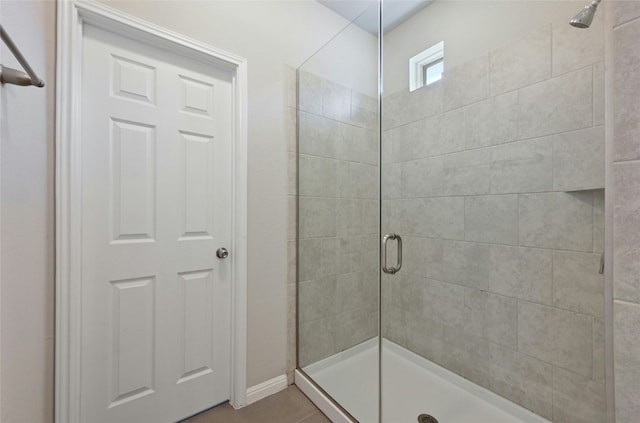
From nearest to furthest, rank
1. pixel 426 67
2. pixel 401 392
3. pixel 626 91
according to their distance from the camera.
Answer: pixel 626 91 → pixel 401 392 → pixel 426 67

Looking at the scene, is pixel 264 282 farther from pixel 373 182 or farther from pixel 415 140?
pixel 415 140

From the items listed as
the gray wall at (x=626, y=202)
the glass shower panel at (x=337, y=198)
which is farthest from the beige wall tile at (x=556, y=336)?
the gray wall at (x=626, y=202)

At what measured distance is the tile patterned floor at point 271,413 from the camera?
4.97ft

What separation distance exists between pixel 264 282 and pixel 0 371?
1096mm

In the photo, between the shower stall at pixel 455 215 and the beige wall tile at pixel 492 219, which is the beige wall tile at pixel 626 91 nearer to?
the shower stall at pixel 455 215

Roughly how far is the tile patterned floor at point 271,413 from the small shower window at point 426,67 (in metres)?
2.17

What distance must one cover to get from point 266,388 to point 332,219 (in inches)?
43.5

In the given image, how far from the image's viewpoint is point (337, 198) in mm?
1832

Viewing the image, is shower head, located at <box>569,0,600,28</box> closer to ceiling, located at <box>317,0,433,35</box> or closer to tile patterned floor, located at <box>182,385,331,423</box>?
ceiling, located at <box>317,0,433,35</box>

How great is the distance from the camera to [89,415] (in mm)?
1288

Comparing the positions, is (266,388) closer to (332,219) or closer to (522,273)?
(332,219)

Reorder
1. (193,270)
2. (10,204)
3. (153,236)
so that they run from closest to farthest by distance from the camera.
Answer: (10,204) < (153,236) < (193,270)

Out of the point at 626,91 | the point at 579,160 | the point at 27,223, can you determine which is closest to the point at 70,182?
the point at 27,223

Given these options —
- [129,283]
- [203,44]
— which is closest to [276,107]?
[203,44]
